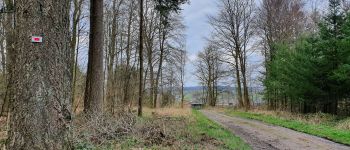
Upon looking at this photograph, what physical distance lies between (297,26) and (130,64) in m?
14.9

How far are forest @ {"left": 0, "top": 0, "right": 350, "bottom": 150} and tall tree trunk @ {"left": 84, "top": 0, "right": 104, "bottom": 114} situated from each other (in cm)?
3

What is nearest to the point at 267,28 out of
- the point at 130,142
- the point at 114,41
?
the point at 114,41

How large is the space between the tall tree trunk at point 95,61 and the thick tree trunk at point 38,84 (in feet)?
23.3

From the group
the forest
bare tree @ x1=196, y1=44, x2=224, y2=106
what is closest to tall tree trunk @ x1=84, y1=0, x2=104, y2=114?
the forest

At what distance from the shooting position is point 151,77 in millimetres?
33812

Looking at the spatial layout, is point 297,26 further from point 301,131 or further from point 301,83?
point 301,131

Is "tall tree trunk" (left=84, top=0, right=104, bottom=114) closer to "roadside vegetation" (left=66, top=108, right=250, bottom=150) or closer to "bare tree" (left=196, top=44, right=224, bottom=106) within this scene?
"roadside vegetation" (left=66, top=108, right=250, bottom=150)

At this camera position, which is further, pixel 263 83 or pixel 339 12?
pixel 263 83

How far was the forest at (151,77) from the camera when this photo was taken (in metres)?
3.59

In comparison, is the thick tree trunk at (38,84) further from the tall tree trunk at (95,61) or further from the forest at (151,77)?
the tall tree trunk at (95,61)

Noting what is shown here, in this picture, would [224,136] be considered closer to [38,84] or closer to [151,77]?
[38,84]

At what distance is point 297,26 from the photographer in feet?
95.5

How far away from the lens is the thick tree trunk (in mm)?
3531

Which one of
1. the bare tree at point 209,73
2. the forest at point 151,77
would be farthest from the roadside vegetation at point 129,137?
the bare tree at point 209,73
